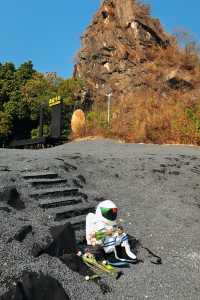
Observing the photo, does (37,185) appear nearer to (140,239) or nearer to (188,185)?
(140,239)

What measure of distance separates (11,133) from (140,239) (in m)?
25.1

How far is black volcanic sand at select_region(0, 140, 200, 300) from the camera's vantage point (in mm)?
4340

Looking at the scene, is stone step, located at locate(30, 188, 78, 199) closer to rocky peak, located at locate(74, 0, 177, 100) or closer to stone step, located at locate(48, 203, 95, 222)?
stone step, located at locate(48, 203, 95, 222)

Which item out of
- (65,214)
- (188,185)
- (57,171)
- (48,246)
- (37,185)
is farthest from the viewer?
(188,185)

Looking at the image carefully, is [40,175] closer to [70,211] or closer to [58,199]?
[58,199]

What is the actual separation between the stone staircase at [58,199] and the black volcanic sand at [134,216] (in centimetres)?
14

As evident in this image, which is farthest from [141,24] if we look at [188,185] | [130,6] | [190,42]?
[188,185]

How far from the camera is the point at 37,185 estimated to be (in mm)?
6461

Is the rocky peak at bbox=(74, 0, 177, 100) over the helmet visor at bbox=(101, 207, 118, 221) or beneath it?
over

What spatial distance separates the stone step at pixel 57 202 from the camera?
590cm

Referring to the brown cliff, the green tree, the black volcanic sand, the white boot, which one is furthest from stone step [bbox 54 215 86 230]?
the green tree

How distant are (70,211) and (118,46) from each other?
27.0 metres

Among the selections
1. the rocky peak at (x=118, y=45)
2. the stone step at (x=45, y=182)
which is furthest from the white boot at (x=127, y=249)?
the rocky peak at (x=118, y=45)

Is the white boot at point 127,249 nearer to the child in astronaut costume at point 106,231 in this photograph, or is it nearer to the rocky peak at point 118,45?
the child in astronaut costume at point 106,231
